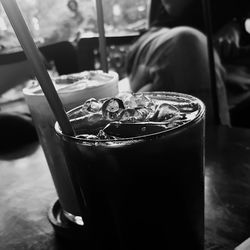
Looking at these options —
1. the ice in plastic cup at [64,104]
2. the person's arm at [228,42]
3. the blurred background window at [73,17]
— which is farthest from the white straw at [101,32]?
the blurred background window at [73,17]

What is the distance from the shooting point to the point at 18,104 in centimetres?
329

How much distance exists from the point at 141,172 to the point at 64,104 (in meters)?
0.21

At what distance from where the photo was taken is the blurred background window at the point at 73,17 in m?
3.67

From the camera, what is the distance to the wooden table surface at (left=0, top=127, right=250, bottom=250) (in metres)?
0.62

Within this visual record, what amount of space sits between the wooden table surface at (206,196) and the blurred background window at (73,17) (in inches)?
106

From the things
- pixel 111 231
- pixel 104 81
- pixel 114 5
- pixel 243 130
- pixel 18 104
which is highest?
pixel 104 81

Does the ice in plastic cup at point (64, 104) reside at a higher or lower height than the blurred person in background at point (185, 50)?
higher

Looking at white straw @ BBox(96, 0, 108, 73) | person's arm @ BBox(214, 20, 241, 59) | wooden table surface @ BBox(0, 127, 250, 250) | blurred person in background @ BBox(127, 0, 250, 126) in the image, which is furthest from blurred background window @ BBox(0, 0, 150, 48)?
white straw @ BBox(96, 0, 108, 73)

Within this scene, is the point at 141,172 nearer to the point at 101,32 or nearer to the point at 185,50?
the point at 101,32

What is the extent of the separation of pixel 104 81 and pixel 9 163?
A: 19.2 inches

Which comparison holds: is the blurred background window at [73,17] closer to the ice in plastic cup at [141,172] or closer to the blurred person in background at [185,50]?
the blurred person in background at [185,50]

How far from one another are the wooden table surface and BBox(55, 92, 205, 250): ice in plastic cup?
134 mm

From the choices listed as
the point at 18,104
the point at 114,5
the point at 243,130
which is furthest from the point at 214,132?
the point at 114,5

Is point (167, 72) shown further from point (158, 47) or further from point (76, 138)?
point (76, 138)
